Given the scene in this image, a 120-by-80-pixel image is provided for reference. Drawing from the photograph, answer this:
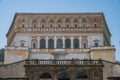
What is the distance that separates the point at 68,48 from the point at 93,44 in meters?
5.18

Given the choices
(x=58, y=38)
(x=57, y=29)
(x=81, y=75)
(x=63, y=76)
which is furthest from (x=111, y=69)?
(x=57, y=29)

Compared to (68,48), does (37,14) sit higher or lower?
higher

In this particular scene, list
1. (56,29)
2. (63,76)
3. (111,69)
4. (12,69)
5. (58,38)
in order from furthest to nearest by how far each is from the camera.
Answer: (56,29) < (58,38) < (111,69) < (63,76) < (12,69)

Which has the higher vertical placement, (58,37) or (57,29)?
(57,29)

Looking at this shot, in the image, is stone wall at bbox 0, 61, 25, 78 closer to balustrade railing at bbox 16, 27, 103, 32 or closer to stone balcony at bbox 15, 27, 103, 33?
stone balcony at bbox 15, 27, 103, 33

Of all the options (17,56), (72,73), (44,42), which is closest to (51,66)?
(72,73)

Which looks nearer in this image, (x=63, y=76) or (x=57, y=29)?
(x=63, y=76)

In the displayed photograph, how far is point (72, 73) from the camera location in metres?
50.7

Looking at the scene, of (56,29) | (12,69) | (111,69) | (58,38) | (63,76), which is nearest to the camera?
(12,69)

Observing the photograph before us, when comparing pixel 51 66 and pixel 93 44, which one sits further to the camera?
pixel 93 44

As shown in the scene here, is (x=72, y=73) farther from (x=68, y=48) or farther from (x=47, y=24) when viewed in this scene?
(x=47, y=24)

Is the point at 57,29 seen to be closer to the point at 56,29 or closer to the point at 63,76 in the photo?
the point at 56,29

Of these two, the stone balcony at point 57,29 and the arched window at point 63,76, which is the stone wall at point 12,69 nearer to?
the arched window at point 63,76

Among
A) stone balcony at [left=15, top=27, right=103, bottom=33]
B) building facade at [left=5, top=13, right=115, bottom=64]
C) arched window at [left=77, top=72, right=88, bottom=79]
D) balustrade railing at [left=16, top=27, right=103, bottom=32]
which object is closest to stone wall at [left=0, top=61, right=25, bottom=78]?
arched window at [left=77, top=72, right=88, bottom=79]
